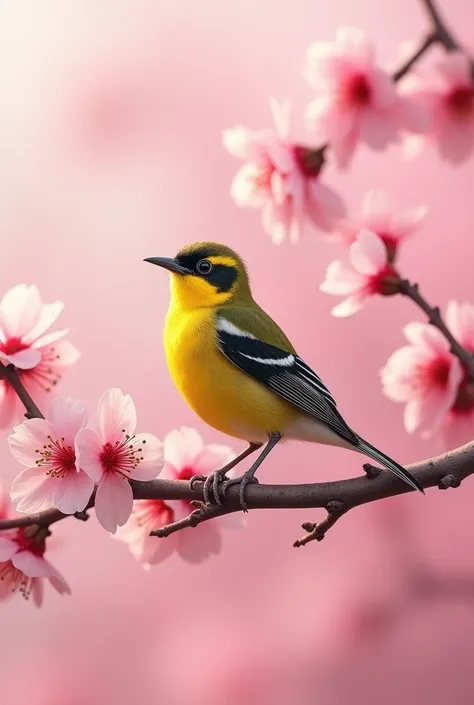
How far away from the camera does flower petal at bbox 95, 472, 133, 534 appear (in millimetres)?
1229

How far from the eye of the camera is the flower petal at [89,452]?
1.21 metres

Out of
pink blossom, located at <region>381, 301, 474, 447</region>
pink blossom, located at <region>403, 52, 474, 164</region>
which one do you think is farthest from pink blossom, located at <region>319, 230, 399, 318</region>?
pink blossom, located at <region>403, 52, 474, 164</region>

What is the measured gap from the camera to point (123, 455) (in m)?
1.25

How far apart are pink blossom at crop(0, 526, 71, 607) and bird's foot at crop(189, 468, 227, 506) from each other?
0.26m

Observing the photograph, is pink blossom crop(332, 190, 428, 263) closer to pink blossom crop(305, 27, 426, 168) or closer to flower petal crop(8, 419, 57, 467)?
pink blossom crop(305, 27, 426, 168)

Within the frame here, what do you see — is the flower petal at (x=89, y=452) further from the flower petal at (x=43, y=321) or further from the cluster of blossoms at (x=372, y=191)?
the cluster of blossoms at (x=372, y=191)

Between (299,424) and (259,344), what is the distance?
0.20 meters

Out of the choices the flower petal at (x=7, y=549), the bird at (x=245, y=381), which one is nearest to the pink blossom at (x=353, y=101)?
the bird at (x=245, y=381)

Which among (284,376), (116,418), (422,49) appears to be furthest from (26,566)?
(422,49)

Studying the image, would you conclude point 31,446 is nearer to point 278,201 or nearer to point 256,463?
point 256,463

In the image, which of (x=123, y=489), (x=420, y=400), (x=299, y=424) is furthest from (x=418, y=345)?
(x=123, y=489)

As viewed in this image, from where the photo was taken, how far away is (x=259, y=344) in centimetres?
182

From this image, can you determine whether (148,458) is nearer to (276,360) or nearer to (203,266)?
(276,360)

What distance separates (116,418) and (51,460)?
0.11 m
